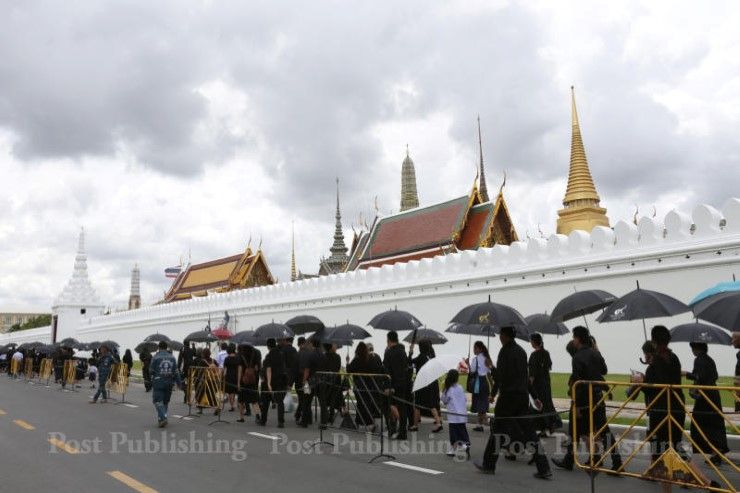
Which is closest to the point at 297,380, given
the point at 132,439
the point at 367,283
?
the point at 132,439

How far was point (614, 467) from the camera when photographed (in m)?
7.51

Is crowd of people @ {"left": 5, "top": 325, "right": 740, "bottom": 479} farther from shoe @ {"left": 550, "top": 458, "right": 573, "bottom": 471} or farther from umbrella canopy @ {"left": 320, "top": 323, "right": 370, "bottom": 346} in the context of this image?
umbrella canopy @ {"left": 320, "top": 323, "right": 370, "bottom": 346}

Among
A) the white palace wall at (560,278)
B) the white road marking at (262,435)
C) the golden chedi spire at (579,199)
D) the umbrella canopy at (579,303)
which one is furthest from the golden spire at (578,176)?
the white road marking at (262,435)

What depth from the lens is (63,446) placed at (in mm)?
9234

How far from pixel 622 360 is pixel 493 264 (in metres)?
4.61

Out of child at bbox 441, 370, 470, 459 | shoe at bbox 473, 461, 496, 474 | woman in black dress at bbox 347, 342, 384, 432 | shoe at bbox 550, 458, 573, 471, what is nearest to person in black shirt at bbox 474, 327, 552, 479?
shoe at bbox 473, 461, 496, 474

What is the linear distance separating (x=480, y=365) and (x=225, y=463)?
480cm

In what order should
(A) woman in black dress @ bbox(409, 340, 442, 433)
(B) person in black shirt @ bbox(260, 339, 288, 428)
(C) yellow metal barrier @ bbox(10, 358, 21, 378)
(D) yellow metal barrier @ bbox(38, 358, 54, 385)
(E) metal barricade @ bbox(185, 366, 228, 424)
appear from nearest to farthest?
(A) woman in black dress @ bbox(409, 340, 442, 433) < (B) person in black shirt @ bbox(260, 339, 288, 428) < (E) metal barricade @ bbox(185, 366, 228, 424) < (D) yellow metal barrier @ bbox(38, 358, 54, 385) < (C) yellow metal barrier @ bbox(10, 358, 21, 378)

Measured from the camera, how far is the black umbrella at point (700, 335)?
32.9 feet

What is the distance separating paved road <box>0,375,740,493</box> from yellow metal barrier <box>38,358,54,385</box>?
1424 centimetres

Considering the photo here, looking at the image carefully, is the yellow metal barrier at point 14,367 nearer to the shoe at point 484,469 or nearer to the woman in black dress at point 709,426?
the shoe at point 484,469

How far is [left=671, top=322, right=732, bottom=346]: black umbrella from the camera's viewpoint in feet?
32.9

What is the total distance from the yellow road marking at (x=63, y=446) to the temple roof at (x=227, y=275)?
33.0 m

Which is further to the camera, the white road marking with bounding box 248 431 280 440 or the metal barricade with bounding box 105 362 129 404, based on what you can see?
the metal barricade with bounding box 105 362 129 404
